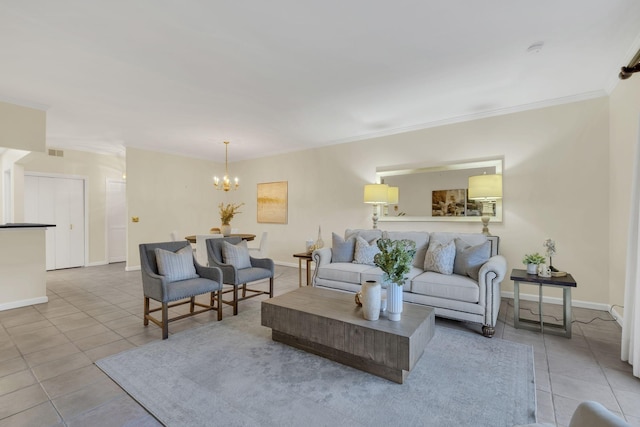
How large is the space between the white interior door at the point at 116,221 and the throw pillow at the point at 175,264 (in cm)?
479

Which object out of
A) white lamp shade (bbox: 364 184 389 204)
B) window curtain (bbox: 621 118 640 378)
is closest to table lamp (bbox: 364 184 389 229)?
white lamp shade (bbox: 364 184 389 204)

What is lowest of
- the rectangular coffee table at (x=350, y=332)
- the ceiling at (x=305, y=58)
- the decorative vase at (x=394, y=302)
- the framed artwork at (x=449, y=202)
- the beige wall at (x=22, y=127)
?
the rectangular coffee table at (x=350, y=332)

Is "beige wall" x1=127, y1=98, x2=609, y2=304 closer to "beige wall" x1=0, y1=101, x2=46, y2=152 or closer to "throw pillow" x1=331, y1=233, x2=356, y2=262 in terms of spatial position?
"throw pillow" x1=331, y1=233, x2=356, y2=262

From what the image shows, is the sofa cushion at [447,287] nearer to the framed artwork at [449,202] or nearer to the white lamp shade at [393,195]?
the framed artwork at [449,202]

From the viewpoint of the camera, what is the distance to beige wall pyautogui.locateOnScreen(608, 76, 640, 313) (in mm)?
2941

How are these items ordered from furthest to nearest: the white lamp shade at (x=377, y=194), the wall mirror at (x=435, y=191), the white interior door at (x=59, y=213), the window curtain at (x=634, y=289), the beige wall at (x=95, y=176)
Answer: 1. the beige wall at (x=95, y=176)
2. the white interior door at (x=59, y=213)
3. the white lamp shade at (x=377, y=194)
4. the wall mirror at (x=435, y=191)
5. the window curtain at (x=634, y=289)

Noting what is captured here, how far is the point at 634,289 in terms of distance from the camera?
2283 millimetres

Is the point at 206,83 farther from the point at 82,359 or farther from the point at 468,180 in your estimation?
the point at 468,180

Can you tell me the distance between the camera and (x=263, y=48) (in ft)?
8.77

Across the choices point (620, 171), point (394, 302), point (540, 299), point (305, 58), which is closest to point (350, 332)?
point (394, 302)

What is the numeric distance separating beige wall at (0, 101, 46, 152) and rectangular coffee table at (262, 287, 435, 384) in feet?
13.3

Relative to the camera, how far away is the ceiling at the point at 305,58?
2.19 meters

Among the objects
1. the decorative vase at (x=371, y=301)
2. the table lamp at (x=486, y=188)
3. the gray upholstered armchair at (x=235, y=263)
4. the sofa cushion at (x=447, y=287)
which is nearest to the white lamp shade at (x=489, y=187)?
the table lamp at (x=486, y=188)

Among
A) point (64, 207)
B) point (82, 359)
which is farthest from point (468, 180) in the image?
point (64, 207)
